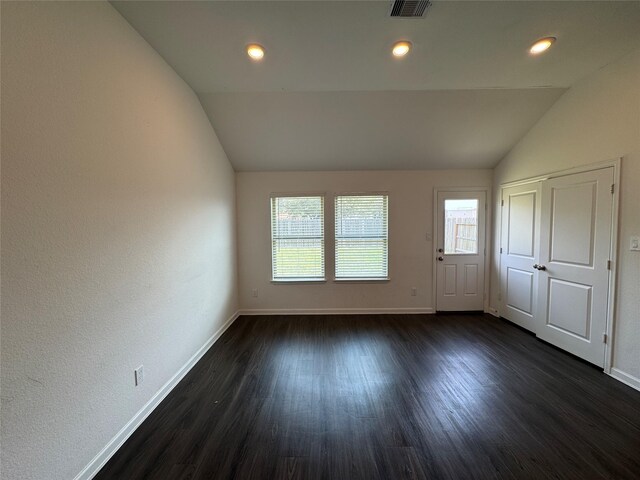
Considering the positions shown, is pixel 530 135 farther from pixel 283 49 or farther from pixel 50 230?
pixel 50 230

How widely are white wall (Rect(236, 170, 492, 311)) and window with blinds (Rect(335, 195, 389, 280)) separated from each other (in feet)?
0.39

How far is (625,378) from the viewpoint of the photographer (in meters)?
2.25

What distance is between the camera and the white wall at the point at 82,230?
3.72ft

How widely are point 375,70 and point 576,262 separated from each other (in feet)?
9.90

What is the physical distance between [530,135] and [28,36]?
4.76 metres

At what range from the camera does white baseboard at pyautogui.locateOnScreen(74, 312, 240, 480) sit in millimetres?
1463

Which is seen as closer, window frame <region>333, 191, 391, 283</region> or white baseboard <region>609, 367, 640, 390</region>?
white baseboard <region>609, 367, 640, 390</region>

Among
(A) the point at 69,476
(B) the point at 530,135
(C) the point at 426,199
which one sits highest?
(B) the point at 530,135

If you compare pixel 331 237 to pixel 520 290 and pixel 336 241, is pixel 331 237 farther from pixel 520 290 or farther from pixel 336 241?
pixel 520 290

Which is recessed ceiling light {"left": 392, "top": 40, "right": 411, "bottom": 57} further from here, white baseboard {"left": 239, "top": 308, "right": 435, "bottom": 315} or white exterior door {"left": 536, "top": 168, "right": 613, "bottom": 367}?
white baseboard {"left": 239, "top": 308, "right": 435, "bottom": 315}

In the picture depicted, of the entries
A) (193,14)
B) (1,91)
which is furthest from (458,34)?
(1,91)

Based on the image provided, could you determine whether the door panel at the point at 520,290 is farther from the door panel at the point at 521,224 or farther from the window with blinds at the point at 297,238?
the window with blinds at the point at 297,238

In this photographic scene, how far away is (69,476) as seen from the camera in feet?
4.41

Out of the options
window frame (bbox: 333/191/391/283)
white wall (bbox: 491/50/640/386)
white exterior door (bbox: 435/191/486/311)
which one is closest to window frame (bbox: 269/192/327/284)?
window frame (bbox: 333/191/391/283)
